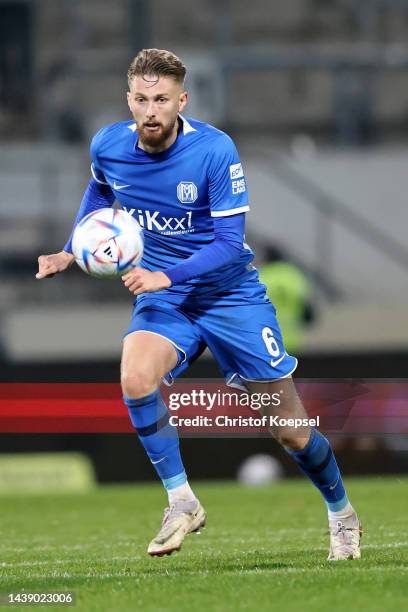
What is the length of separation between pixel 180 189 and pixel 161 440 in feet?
3.85

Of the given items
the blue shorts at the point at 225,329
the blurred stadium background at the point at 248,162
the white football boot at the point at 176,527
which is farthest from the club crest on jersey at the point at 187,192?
the blurred stadium background at the point at 248,162

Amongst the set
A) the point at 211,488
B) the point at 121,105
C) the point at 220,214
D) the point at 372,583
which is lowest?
the point at 211,488

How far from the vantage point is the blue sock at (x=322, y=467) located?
673 cm

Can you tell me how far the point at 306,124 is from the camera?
20828 mm

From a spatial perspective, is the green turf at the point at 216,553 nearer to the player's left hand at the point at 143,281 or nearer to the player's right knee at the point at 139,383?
the player's right knee at the point at 139,383

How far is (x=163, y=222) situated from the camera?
6656 millimetres

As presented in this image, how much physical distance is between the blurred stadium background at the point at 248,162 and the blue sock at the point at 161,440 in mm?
7243

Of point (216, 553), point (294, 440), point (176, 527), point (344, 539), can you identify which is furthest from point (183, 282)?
point (216, 553)

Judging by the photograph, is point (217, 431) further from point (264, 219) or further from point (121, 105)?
point (121, 105)

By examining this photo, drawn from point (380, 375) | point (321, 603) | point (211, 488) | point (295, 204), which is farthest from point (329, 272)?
point (321, 603)

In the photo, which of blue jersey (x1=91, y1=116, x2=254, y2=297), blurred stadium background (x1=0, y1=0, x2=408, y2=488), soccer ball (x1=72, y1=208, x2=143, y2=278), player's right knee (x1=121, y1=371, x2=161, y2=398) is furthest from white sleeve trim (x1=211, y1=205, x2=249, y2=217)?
blurred stadium background (x1=0, y1=0, x2=408, y2=488)

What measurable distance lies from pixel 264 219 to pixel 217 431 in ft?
14.9

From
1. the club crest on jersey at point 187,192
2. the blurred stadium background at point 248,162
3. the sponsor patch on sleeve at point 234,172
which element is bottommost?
the blurred stadium background at point 248,162

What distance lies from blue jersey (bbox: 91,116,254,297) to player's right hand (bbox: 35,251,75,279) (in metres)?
0.39
